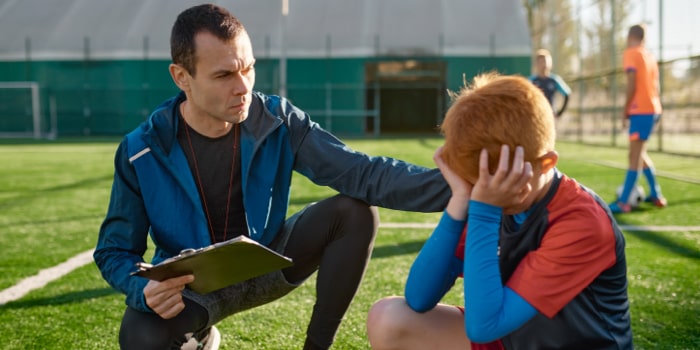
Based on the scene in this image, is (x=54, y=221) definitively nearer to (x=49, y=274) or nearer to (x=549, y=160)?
(x=49, y=274)

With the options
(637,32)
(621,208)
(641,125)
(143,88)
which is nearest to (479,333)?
(621,208)

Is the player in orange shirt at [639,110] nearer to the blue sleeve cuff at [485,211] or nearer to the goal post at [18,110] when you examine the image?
the blue sleeve cuff at [485,211]

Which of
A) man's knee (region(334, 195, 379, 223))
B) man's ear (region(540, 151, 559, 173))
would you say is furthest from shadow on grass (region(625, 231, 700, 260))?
man's ear (region(540, 151, 559, 173))

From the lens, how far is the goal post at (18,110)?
23.4 metres

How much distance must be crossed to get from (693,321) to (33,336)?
3.01m

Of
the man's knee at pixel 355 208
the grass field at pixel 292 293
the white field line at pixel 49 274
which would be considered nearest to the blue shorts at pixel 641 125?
the grass field at pixel 292 293

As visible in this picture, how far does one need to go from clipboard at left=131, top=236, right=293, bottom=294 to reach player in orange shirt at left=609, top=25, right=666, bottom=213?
4.96 m

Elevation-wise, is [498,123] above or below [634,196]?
above

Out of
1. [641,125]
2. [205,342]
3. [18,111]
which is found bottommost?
[205,342]

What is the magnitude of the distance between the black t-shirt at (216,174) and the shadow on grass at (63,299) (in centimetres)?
146

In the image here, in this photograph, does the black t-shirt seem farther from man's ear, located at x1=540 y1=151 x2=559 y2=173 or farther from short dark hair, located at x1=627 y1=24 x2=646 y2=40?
short dark hair, located at x1=627 y1=24 x2=646 y2=40

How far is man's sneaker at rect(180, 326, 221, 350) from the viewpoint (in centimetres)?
240

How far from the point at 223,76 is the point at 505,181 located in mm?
1192

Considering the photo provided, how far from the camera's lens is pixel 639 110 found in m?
6.86
